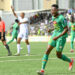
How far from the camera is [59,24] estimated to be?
12.1 m

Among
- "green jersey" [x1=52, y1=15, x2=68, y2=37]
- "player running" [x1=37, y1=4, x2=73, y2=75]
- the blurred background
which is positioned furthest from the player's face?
the blurred background

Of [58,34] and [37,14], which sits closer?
[58,34]

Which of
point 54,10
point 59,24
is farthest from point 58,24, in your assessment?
point 54,10

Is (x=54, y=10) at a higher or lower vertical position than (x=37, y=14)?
higher

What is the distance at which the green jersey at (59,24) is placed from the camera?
12047 millimetres

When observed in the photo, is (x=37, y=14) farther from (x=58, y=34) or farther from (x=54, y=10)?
(x=54, y=10)

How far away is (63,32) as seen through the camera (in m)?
11.9

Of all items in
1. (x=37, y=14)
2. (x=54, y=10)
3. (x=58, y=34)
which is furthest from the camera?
(x=37, y=14)

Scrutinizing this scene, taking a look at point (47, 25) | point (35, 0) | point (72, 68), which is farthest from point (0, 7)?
point (72, 68)

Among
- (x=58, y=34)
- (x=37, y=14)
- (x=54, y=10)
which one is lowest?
(x=37, y=14)

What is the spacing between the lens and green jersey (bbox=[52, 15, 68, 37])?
12.0 metres

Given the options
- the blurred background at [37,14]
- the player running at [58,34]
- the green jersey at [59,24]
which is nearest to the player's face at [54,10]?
the player running at [58,34]

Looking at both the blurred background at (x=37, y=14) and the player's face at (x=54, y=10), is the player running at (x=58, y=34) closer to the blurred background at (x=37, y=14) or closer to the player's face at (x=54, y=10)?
the player's face at (x=54, y=10)

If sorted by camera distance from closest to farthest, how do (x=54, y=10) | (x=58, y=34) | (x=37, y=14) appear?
(x=54, y=10) < (x=58, y=34) < (x=37, y=14)
